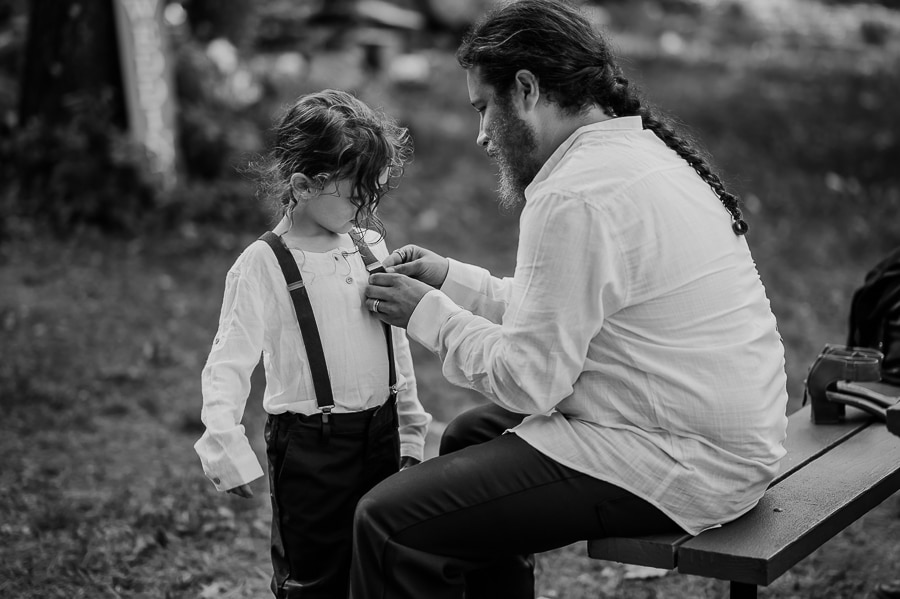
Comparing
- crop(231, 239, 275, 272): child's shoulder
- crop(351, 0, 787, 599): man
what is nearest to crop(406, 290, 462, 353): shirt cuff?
crop(351, 0, 787, 599): man

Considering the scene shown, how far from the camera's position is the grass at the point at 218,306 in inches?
150

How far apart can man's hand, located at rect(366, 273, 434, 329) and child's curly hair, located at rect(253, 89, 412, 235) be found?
0.19m

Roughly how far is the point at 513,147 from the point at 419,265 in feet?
1.60

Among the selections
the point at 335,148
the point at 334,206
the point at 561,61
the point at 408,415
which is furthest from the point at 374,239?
the point at 561,61

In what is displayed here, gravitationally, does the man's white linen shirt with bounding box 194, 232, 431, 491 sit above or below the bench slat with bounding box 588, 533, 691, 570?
above

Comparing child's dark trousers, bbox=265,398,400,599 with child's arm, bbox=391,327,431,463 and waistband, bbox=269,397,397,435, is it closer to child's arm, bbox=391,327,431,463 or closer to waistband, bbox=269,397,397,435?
waistband, bbox=269,397,397,435

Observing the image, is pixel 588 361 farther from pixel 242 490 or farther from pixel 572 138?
pixel 242 490

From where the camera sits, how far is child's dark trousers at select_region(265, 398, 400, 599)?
268 centimetres

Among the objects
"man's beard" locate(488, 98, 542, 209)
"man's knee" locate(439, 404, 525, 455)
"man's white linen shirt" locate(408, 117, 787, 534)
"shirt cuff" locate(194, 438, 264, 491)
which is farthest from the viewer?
"man's knee" locate(439, 404, 525, 455)

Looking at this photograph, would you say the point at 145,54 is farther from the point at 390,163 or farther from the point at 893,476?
the point at 893,476

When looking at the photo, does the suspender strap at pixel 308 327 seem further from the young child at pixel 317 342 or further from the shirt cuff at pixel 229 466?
the shirt cuff at pixel 229 466

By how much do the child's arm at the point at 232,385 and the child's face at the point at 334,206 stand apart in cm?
23

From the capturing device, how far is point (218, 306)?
6488mm

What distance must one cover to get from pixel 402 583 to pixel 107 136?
229 inches
